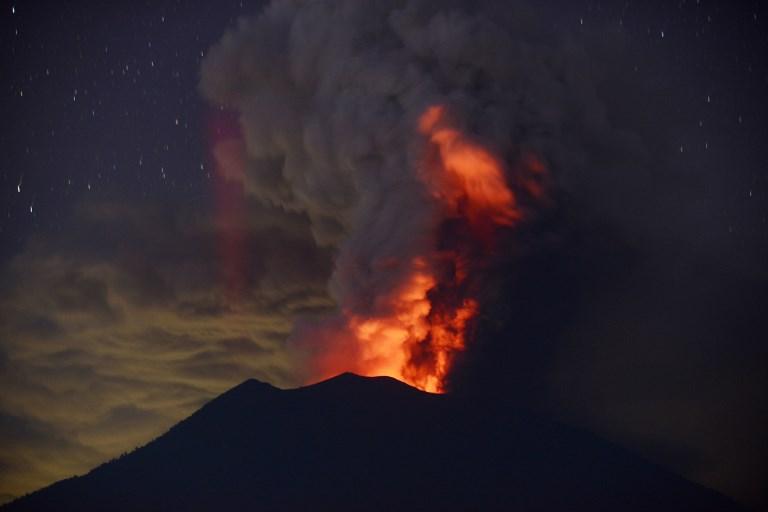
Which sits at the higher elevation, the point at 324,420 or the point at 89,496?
the point at 324,420

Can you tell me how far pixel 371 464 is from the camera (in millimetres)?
47688

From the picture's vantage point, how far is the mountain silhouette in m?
46.0

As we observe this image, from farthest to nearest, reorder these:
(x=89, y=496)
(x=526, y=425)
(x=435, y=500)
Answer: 1. (x=526, y=425)
2. (x=89, y=496)
3. (x=435, y=500)

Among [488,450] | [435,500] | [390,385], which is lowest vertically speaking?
[435,500]

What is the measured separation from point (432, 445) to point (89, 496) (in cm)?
1556

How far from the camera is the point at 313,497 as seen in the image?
4550 centimetres

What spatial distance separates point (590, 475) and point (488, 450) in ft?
15.5

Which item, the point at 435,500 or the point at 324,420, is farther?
the point at 324,420

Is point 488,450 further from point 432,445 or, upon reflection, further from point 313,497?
point 313,497

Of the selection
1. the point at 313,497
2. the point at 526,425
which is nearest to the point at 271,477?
the point at 313,497

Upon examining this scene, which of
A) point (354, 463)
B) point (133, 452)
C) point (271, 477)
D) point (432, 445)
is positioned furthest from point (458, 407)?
point (133, 452)

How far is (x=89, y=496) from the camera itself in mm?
48531

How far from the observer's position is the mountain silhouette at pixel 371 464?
45969 millimetres

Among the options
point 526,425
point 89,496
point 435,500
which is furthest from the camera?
point 526,425
